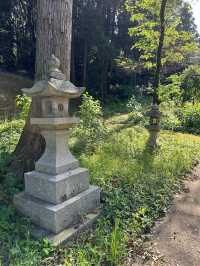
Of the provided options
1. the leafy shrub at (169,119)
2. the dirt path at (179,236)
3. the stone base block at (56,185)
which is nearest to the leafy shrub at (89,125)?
the dirt path at (179,236)

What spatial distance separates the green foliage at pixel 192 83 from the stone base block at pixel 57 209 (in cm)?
880

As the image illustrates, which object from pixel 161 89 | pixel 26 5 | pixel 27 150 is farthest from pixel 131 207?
pixel 26 5

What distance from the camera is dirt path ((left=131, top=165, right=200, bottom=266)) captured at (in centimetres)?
242

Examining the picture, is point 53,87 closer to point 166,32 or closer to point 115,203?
point 115,203

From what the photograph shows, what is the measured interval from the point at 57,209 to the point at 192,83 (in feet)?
31.6

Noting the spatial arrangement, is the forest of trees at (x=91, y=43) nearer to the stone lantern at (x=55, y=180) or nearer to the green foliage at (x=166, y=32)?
the green foliage at (x=166, y=32)

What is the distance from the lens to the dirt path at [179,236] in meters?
2.42

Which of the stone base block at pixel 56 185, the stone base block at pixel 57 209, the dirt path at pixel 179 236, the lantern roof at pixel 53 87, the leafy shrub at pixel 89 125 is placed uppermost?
the lantern roof at pixel 53 87

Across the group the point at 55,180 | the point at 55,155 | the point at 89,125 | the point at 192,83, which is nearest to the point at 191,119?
the point at 192,83

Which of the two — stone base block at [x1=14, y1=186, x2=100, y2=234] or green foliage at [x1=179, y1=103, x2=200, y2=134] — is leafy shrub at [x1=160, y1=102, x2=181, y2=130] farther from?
stone base block at [x1=14, y1=186, x2=100, y2=234]

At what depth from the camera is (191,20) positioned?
25.3 metres

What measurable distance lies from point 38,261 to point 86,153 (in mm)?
2723

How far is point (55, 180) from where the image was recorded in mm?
2617

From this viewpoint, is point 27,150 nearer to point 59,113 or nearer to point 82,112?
point 59,113
